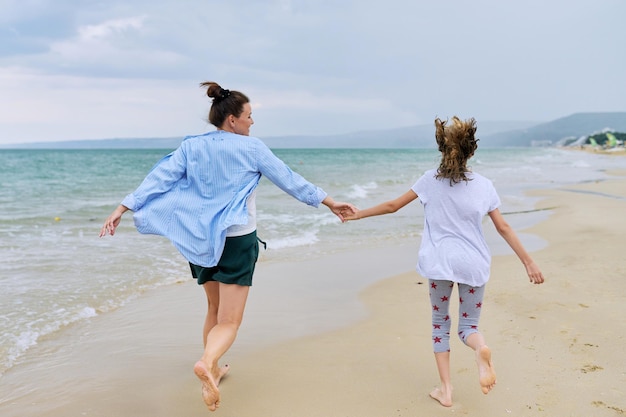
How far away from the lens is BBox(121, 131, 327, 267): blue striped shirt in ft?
11.0

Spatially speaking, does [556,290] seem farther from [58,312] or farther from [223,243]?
[58,312]

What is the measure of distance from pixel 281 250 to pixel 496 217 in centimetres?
589

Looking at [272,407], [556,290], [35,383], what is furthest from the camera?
[556,290]

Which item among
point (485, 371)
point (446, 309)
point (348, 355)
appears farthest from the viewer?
point (348, 355)

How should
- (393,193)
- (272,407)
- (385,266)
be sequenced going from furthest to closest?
1. (393,193)
2. (385,266)
3. (272,407)

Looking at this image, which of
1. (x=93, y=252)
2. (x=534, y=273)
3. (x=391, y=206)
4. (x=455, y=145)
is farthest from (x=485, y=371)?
(x=93, y=252)

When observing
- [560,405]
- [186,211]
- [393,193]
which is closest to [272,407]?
→ [186,211]

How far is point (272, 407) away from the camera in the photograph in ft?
11.7

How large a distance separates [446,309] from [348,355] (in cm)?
111

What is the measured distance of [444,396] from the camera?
3.55 metres

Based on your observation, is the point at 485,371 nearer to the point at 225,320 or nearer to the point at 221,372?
the point at 225,320

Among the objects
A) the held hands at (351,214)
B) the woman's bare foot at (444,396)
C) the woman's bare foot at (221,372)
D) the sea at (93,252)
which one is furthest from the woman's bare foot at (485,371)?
the sea at (93,252)

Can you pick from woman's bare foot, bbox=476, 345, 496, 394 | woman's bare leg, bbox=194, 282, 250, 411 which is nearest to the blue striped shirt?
woman's bare leg, bbox=194, 282, 250, 411

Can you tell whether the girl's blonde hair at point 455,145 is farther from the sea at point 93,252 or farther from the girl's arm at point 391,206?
the sea at point 93,252
